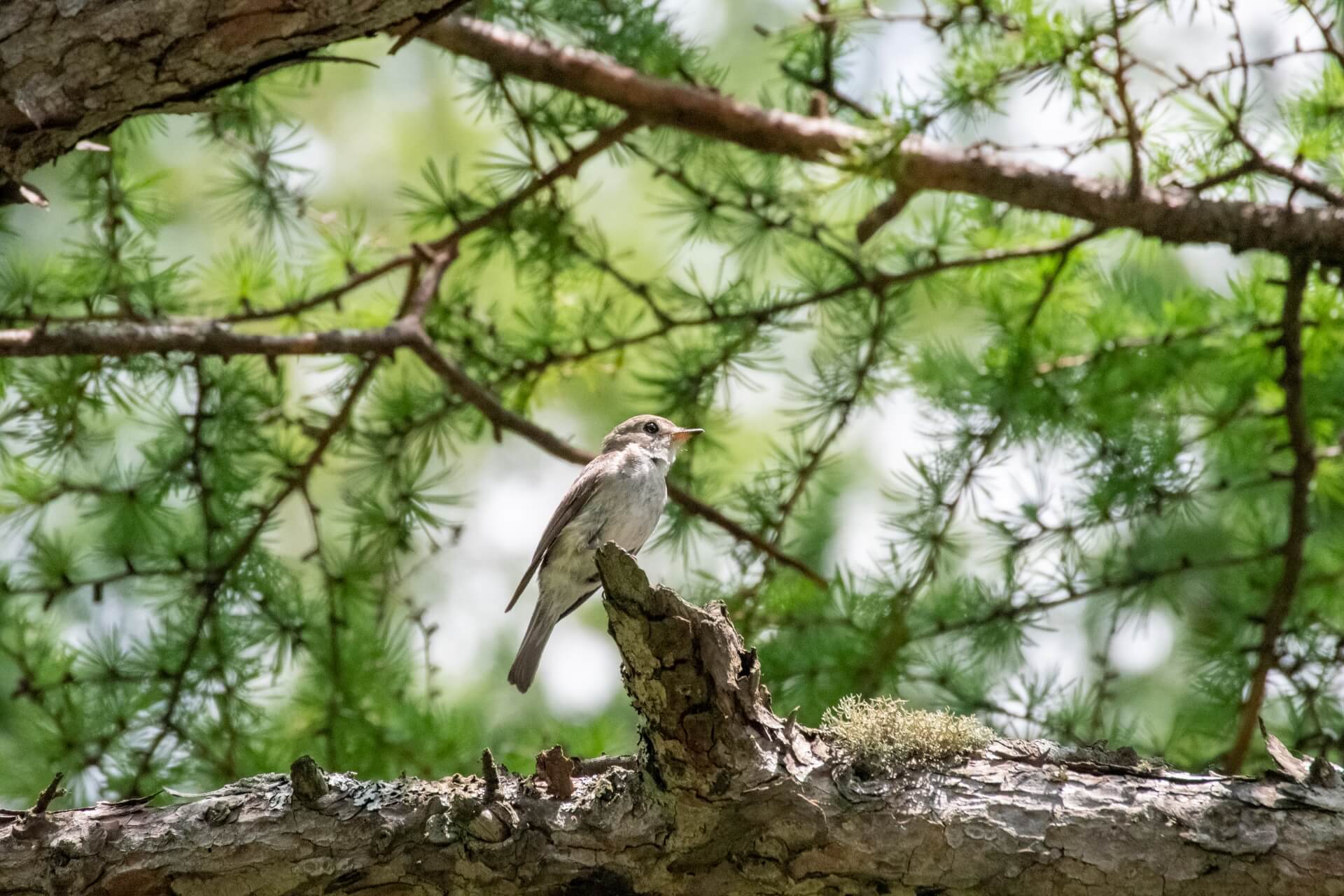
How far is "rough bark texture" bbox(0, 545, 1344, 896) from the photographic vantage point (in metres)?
2.47

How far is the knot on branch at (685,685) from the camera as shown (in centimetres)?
250

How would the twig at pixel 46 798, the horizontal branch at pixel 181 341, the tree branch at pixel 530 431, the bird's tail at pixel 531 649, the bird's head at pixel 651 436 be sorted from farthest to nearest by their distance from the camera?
the bird's head at pixel 651 436 → the bird's tail at pixel 531 649 → the tree branch at pixel 530 431 → the horizontal branch at pixel 181 341 → the twig at pixel 46 798

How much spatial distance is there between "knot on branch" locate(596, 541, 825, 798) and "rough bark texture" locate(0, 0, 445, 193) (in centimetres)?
143

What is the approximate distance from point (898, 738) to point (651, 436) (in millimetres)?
2220

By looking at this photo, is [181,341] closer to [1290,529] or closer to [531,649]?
[531,649]

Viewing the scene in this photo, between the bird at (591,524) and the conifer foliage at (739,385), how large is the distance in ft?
0.64

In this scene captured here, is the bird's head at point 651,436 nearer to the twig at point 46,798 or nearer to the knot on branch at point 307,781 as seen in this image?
the knot on branch at point 307,781

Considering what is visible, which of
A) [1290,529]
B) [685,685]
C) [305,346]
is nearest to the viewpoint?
[685,685]

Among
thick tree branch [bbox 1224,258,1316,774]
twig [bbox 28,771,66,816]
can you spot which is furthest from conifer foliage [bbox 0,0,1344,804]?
twig [bbox 28,771,66,816]

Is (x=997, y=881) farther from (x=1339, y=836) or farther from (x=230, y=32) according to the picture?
(x=230, y=32)

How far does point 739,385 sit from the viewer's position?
4.69 meters

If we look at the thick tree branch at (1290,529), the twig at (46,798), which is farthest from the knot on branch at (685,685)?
the thick tree branch at (1290,529)

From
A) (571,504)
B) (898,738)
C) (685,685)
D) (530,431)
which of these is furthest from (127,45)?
(898,738)

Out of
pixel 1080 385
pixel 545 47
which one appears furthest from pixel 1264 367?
pixel 545 47
